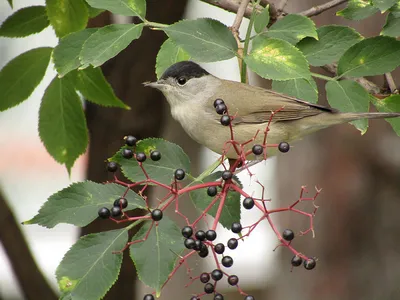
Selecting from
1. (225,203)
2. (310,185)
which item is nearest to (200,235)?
(225,203)

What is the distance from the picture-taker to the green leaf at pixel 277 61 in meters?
2.66

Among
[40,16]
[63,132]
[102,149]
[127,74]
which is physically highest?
[40,16]

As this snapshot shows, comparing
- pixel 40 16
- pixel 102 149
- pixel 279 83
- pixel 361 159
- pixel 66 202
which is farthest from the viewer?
pixel 361 159

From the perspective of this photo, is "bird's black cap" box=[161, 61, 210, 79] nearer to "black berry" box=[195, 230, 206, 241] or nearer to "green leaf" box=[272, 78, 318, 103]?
"green leaf" box=[272, 78, 318, 103]

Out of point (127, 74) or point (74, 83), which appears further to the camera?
point (127, 74)

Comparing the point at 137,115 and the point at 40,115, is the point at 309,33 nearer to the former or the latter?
the point at 40,115

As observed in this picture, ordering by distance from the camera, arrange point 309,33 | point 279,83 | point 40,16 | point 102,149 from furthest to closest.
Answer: point 102,149, point 40,16, point 279,83, point 309,33

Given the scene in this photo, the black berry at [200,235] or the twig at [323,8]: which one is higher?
the twig at [323,8]

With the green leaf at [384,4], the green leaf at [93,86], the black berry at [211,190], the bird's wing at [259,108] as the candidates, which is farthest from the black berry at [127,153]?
the bird's wing at [259,108]

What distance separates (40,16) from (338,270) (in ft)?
14.4

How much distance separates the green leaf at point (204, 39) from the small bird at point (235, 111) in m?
0.91

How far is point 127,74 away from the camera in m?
5.09

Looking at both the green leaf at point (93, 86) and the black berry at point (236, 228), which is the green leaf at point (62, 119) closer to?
the green leaf at point (93, 86)

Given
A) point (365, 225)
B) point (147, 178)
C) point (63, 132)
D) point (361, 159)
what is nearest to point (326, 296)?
point (365, 225)
